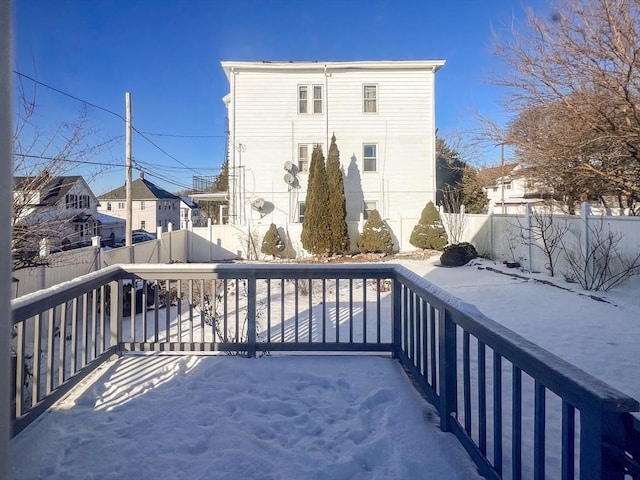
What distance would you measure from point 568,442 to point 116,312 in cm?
345

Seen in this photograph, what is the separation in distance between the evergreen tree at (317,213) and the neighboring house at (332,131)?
1541 millimetres

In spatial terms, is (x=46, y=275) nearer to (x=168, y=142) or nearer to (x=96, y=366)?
(x=96, y=366)

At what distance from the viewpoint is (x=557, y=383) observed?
1334 millimetres

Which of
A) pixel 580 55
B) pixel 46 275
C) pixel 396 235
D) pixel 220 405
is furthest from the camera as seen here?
pixel 396 235

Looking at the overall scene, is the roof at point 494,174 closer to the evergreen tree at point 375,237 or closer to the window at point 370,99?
the evergreen tree at point 375,237

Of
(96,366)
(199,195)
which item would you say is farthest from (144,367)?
(199,195)

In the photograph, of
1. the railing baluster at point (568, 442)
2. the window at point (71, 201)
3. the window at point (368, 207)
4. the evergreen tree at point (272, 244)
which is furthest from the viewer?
the window at point (368, 207)

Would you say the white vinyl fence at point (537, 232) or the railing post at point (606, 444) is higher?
the white vinyl fence at point (537, 232)

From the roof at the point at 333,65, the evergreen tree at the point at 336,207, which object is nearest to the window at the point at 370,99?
the roof at the point at 333,65

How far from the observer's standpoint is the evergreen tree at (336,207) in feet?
48.1

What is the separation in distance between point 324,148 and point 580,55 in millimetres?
9729

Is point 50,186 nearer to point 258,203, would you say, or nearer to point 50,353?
point 50,353

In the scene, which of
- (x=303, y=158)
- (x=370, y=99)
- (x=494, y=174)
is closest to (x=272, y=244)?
(x=303, y=158)

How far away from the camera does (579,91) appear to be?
7441mm
